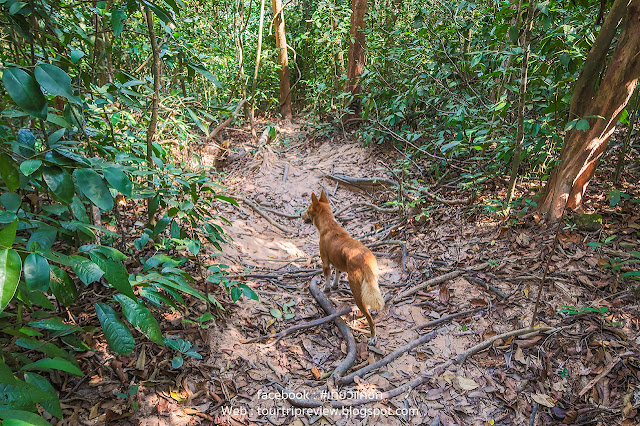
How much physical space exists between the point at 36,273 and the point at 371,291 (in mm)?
2876

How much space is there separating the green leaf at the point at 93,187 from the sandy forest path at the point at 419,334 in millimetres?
1984

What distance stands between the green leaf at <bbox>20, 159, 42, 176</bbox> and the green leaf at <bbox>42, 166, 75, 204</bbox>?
54mm

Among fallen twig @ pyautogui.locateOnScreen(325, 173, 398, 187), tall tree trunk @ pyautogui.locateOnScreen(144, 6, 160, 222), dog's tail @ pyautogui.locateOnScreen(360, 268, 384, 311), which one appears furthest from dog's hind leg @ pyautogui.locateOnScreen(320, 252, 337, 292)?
fallen twig @ pyautogui.locateOnScreen(325, 173, 398, 187)

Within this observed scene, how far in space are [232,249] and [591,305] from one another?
14.2ft

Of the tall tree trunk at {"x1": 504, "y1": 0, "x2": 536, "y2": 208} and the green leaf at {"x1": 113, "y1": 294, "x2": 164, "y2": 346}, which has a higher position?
the tall tree trunk at {"x1": 504, "y1": 0, "x2": 536, "y2": 208}

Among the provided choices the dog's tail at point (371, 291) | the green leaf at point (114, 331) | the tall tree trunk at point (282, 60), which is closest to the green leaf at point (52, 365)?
the green leaf at point (114, 331)

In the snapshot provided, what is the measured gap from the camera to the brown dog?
12.1 ft

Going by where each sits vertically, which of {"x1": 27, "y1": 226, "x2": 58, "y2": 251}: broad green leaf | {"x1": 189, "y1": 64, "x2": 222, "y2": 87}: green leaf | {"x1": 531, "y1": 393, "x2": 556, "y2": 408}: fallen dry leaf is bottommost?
{"x1": 531, "y1": 393, "x2": 556, "y2": 408}: fallen dry leaf

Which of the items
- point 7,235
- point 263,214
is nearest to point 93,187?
point 7,235

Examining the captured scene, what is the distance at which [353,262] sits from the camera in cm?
392

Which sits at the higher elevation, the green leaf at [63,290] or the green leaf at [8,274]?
the green leaf at [8,274]

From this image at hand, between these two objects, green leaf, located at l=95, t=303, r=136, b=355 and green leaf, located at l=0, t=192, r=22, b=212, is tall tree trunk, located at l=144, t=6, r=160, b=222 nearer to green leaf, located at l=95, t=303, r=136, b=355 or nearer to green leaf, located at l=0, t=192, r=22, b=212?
green leaf, located at l=0, t=192, r=22, b=212

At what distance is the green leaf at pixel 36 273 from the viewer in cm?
136

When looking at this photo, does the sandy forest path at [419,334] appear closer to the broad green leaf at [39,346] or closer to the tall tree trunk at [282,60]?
the broad green leaf at [39,346]
